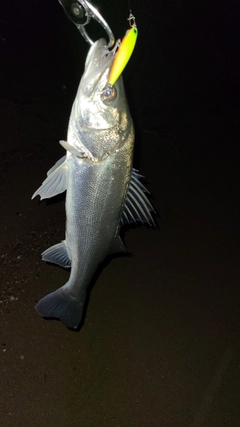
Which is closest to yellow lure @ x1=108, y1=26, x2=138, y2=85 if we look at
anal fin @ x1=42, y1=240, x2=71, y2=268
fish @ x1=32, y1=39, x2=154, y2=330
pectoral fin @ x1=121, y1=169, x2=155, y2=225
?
fish @ x1=32, y1=39, x2=154, y2=330

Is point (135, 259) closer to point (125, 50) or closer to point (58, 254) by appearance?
point (58, 254)

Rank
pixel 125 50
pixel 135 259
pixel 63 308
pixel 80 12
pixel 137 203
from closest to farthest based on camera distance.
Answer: pixel 125 50, pixel 80 12, pixel 137 203, pixel 63 308, pixel 135 259

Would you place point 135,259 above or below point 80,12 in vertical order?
below

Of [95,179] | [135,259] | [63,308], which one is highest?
[95,179]

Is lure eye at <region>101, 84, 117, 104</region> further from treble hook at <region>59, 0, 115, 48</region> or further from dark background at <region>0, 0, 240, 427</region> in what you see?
dark background at <region>0, 0, 240, 427</region>

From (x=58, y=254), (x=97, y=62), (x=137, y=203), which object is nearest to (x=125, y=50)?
(x=97, y=62)

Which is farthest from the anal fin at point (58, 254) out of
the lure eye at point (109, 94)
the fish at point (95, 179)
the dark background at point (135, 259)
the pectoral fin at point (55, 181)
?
the dark background at point (135, 259)

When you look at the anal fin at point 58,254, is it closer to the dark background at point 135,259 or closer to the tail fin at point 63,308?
the tail fin at point 63,308
